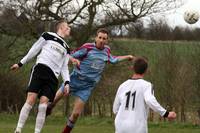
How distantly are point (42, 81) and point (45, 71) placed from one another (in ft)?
0.61

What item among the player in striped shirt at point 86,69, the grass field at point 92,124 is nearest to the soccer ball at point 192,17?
the grass field at point 92,124

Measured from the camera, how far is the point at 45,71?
9.59 metres

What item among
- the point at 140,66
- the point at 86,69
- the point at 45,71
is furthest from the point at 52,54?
the point at 140,66

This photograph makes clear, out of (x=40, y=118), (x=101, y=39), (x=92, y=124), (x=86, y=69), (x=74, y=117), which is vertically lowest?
(x=40, y=118)

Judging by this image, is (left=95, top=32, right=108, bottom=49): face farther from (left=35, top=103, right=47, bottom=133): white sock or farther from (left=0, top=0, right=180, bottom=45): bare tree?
(left=0, top=0, right=180, bottom=45): bare tree

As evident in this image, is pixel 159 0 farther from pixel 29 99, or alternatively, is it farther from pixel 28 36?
pixel 29 99

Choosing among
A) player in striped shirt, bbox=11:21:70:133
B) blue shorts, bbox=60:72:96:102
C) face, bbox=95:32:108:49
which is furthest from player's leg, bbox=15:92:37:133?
face, bbox=95:32:108:49

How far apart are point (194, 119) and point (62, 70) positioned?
13314 millimetres

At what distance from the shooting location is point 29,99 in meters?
9.46

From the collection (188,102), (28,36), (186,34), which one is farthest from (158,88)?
(186,34)

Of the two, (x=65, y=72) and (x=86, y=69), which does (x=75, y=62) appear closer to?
(x=65, y=72)

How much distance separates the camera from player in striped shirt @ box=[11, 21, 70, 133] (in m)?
9.45

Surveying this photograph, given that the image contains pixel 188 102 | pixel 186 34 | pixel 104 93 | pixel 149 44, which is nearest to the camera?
pixel 188 102

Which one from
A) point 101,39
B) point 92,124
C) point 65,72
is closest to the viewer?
point 65,72
